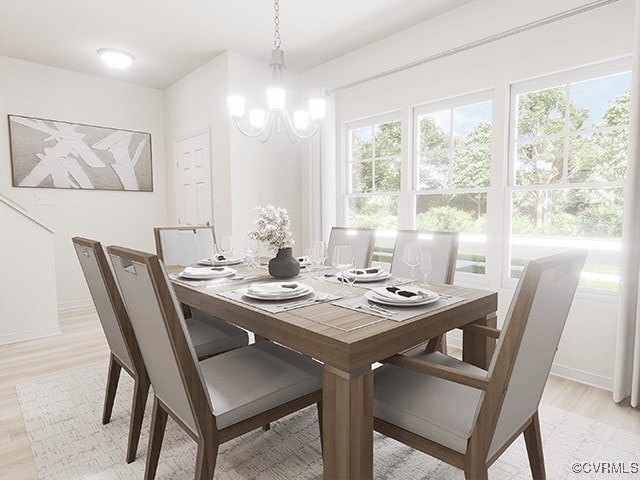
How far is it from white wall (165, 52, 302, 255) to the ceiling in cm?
19

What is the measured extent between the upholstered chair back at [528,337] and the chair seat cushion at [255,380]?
0.70 m

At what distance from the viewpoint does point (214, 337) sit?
2.14m

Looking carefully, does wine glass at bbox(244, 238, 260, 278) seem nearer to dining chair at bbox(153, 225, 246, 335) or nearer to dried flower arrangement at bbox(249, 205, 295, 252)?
dried flower arrangement at bbox(249, 205, 295, 252)

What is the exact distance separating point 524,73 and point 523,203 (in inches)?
37.1

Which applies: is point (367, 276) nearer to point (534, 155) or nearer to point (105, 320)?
point (105, 320)

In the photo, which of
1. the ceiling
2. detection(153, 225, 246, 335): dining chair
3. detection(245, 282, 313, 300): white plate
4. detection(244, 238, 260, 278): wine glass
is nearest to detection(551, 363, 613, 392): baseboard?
detection(245, 282, 313, 300): white plate

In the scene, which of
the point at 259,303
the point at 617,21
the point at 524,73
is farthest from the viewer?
the point at 524,73

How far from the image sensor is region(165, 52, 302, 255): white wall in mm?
4145

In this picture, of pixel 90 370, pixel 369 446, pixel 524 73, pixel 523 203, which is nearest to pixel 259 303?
pixel 369 446

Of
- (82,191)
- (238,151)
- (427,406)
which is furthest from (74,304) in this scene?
(427,406)

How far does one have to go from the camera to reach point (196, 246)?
124 inches

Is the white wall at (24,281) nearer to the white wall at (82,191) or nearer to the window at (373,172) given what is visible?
the white wall at (82,191)

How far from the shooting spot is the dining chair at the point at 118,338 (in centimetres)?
177
